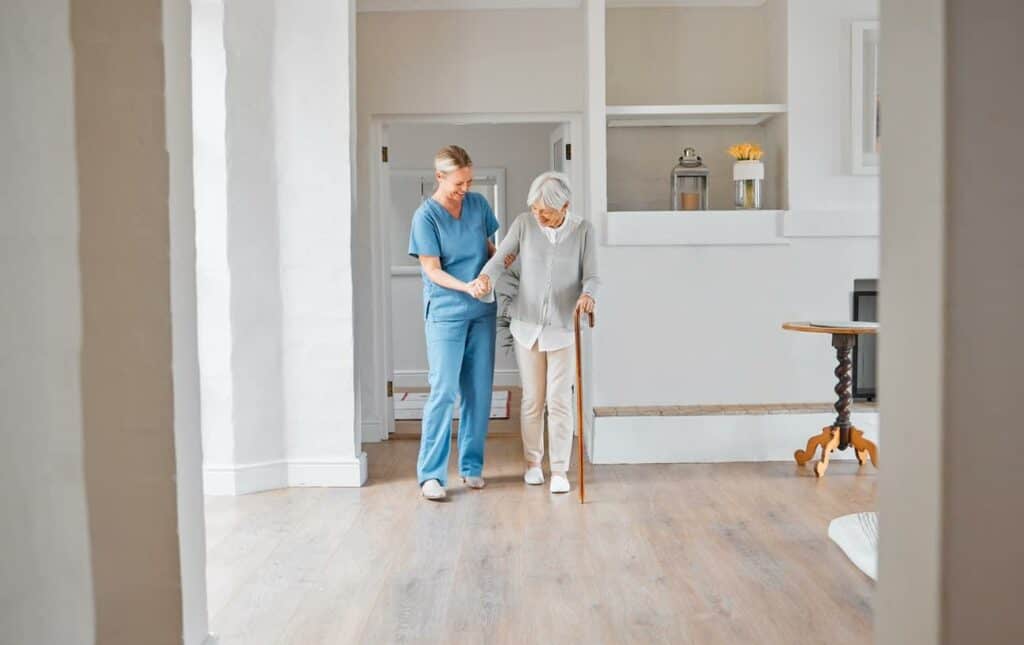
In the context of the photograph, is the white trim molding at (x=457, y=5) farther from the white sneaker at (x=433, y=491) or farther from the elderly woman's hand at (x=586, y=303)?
the white sneaker at (x=433, y=491)

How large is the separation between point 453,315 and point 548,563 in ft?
4.73

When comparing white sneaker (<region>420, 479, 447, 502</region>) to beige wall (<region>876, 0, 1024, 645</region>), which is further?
white sneaker (<region>420, 479, 447, 502</region>)

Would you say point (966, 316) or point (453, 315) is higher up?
point (966, 316)

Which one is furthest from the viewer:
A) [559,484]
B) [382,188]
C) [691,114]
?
[382,188]

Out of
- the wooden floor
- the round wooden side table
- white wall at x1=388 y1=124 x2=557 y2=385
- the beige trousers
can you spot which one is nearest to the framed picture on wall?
the round wooden side table

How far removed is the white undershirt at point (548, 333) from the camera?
445 cm

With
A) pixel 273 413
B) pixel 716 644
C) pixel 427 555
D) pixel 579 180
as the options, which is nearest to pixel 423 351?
pixel 579 180

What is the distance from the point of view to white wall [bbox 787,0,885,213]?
521 centimetres

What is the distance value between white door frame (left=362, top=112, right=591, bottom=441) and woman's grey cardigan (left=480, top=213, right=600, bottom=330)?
117 cm

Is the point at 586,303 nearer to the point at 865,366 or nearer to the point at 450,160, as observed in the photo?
the point at 450,160

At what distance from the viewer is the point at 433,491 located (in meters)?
4.34

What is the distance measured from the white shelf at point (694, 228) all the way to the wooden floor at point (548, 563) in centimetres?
122

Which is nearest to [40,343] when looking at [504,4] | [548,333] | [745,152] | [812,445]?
[548,333]

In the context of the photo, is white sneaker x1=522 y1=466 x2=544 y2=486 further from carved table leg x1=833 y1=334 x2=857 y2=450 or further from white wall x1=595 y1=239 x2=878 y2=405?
carved table leg x1=833 y1=334 x2=857 y2=450
